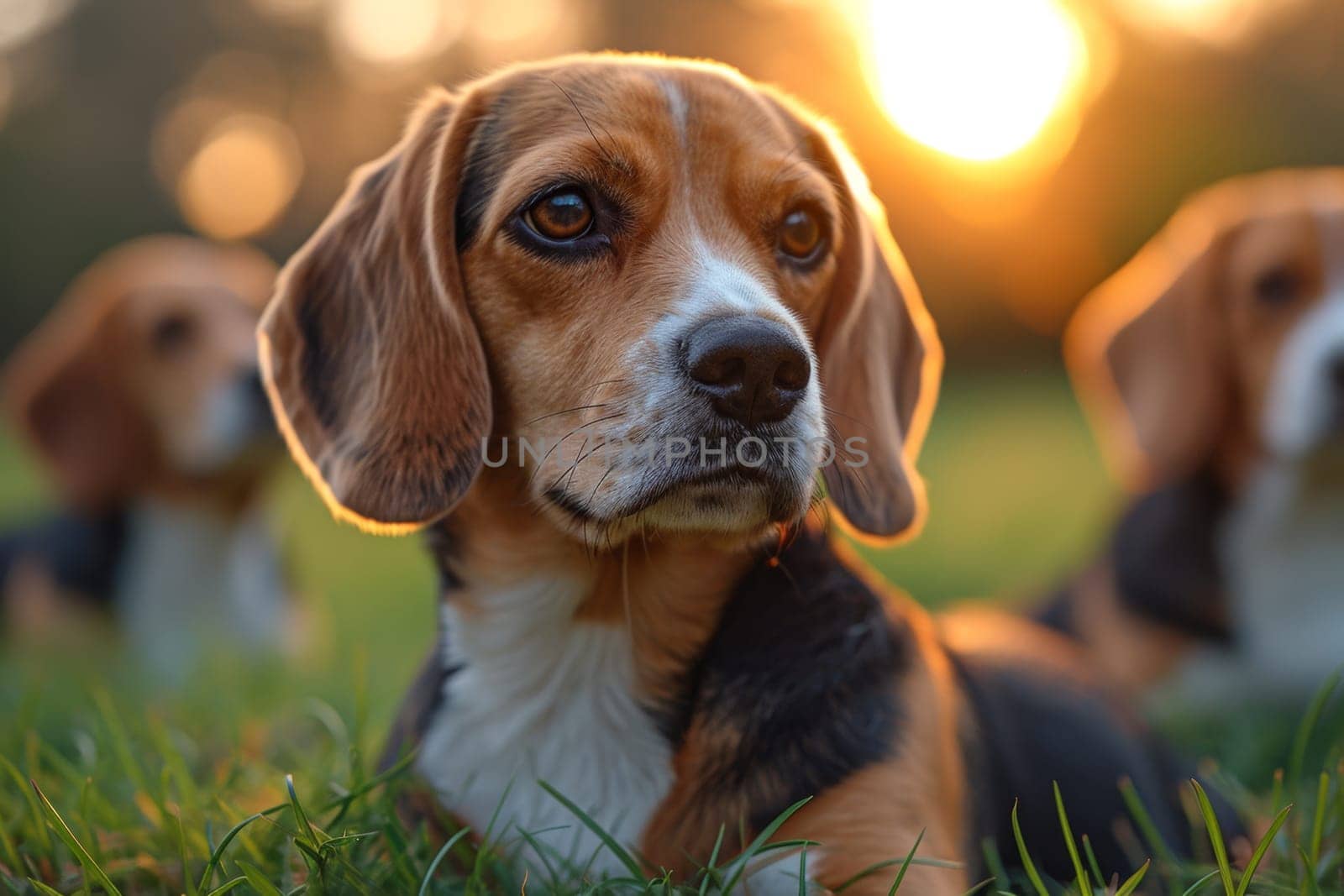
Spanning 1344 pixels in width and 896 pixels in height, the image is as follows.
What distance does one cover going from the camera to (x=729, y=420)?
2377mm

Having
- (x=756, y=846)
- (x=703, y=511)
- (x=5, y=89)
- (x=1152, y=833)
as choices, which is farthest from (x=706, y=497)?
(x=5, y=89)

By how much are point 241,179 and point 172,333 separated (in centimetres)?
1706

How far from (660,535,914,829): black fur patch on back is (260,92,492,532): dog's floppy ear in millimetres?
678

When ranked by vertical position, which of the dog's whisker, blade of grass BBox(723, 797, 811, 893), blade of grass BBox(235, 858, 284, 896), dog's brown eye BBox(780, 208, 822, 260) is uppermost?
dog's brown eye BBox(780, 208, 822, 260)

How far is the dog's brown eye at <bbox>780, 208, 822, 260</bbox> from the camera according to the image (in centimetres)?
289

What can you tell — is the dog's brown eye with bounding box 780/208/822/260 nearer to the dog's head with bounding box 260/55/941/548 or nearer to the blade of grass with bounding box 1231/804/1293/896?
the dog's head with bounding box 260/55/941/548

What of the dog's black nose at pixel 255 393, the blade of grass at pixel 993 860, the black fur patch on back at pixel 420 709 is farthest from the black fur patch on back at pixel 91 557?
the blade of grass at pixel 993 860

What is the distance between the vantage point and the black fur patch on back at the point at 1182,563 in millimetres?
5102

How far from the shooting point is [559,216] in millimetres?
2648

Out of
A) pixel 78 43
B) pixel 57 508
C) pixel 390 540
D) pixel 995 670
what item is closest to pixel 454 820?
pixel 995 670

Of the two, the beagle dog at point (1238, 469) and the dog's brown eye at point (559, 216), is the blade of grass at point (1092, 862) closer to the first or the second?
the dog's brown eye at point (559, 216)

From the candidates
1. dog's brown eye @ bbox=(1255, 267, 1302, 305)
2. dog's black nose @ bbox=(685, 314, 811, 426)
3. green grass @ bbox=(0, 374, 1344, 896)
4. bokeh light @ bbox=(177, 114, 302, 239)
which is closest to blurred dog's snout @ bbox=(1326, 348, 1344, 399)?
dog's brown eye @ bbox=(1255, 267, 1302, 305)

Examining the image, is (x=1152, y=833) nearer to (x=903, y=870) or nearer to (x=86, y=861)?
(x=903, y=870)

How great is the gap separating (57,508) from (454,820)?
5.11 meters
